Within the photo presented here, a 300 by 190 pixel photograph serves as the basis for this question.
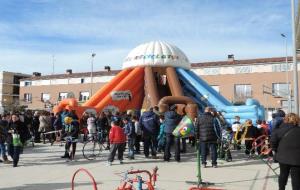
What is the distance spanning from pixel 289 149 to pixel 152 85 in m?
15.9

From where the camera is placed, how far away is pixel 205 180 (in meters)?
9.32

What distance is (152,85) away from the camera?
73.8 ft

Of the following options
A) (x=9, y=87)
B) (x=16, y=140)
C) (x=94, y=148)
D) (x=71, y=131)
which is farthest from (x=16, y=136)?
(x=9, y=87)

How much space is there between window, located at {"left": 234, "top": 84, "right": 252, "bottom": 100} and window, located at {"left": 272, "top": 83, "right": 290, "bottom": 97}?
270 cm

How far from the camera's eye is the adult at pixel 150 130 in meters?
13.3

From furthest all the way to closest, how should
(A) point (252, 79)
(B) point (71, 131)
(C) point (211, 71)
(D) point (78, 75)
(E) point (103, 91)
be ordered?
(D) point (78, 75)
(C) point (211, 71)
(A) point (252, 79)
(E) point (103, 91)
(B) point (71, 131)

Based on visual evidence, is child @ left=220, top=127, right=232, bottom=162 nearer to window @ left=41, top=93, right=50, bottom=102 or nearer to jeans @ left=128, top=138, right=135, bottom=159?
jeans @ left=128, top=138, right=135, bottom=159

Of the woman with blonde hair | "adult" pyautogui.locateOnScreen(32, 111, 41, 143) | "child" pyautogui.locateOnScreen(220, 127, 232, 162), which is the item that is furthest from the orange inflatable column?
the woman with blonde hair

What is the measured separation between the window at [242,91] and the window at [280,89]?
2.70m

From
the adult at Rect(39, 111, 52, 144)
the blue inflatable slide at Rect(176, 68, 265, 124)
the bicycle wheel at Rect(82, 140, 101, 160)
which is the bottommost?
the bicycle wheel at Rect(82, 140, 101, 160)

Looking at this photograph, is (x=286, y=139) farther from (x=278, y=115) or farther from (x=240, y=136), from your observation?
(x=240, y=136)

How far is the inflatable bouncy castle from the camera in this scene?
888 inches

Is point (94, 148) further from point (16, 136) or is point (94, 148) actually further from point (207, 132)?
point (207, 132)

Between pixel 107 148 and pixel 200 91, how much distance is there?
29.9 ft
